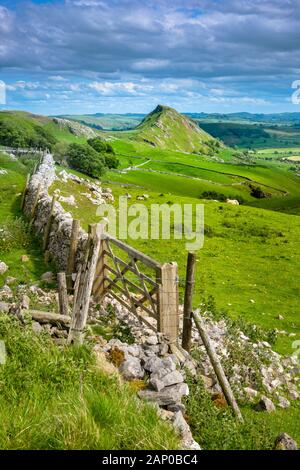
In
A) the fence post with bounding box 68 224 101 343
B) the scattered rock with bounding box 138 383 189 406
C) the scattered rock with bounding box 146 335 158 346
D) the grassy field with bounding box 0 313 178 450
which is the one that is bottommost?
the scattered rock with bounding box 138 383 189 406

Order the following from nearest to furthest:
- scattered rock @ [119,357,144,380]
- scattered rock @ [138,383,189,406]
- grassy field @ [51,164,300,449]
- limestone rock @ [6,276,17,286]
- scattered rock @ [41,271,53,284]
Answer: grassy field @ [51,164,300,449] < scattered rock @ [138,383,189,406] < scattered rock @ [119,357,144,380] < limestone rock @ [6,276,17,286] < scattered rock @ [41,271,53,284]

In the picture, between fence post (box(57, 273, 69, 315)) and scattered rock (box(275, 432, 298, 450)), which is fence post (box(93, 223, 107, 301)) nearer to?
fence post (box(57, 273, 69, 315))

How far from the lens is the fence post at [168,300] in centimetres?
1159

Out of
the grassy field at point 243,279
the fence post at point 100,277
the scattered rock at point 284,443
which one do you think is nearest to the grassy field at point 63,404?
the grassy field at point 243,279

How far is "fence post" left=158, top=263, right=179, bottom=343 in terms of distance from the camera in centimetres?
1159

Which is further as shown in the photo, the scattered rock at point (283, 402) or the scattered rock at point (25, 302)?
the scattered rock at point (25, 302)

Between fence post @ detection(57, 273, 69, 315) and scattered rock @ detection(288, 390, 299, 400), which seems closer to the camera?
scattered rock @ detection(288, 390, 299, 400)

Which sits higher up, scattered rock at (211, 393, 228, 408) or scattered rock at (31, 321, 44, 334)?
scattered rock at (31, 321, 44, 334)

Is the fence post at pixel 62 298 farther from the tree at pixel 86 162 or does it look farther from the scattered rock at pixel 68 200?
the tree at pixel 86 162

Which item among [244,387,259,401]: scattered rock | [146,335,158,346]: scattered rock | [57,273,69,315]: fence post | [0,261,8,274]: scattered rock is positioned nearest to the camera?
[146,335,158,346]: scattered rock

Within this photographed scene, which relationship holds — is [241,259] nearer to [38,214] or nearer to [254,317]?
[254,317]

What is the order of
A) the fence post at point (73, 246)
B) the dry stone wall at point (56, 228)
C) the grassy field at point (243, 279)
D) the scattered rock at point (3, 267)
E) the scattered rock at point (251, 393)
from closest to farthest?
the grassy field at point (243, 279) < the scattered rock at point (251, 393) < the fence post at point (73, 246) < the scattered rock at point (3, 267) < the dry stone wall at point (56, 228)

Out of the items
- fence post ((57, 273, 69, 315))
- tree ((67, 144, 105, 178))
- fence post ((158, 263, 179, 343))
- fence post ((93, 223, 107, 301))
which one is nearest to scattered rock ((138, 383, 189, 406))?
fence post ((158, 263, 179, 343))

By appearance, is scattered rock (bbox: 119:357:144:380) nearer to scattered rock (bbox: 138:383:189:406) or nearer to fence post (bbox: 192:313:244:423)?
scattered rock (bbox: 138:383:189:406)
